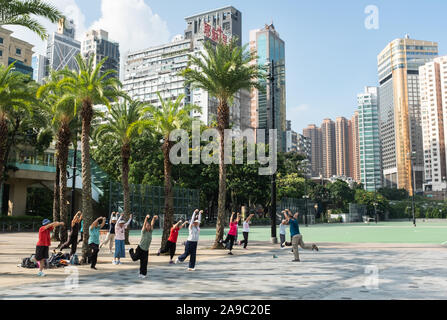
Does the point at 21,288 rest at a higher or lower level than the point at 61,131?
lower

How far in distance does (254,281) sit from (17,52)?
329ft

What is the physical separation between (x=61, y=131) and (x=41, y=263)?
1468cm

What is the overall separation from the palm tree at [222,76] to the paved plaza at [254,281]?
7.02 m

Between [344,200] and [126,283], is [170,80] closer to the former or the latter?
[344,200]

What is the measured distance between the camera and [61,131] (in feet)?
81.6

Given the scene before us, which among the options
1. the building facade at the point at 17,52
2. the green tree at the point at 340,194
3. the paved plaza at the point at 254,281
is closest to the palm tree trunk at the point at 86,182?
the paved plaza at the point at 254,281

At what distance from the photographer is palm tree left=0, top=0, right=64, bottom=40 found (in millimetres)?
15242

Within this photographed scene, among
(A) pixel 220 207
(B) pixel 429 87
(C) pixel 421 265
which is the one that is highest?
(B) pixel 429 87

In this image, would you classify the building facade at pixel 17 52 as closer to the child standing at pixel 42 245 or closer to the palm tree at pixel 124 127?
the palm tree at pixel 124 127

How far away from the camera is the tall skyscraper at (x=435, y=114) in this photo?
613 ft

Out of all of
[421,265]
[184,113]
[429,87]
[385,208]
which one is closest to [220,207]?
[184,113]

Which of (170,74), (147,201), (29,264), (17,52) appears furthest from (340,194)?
(29,264)

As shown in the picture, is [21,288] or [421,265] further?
[421,265]
